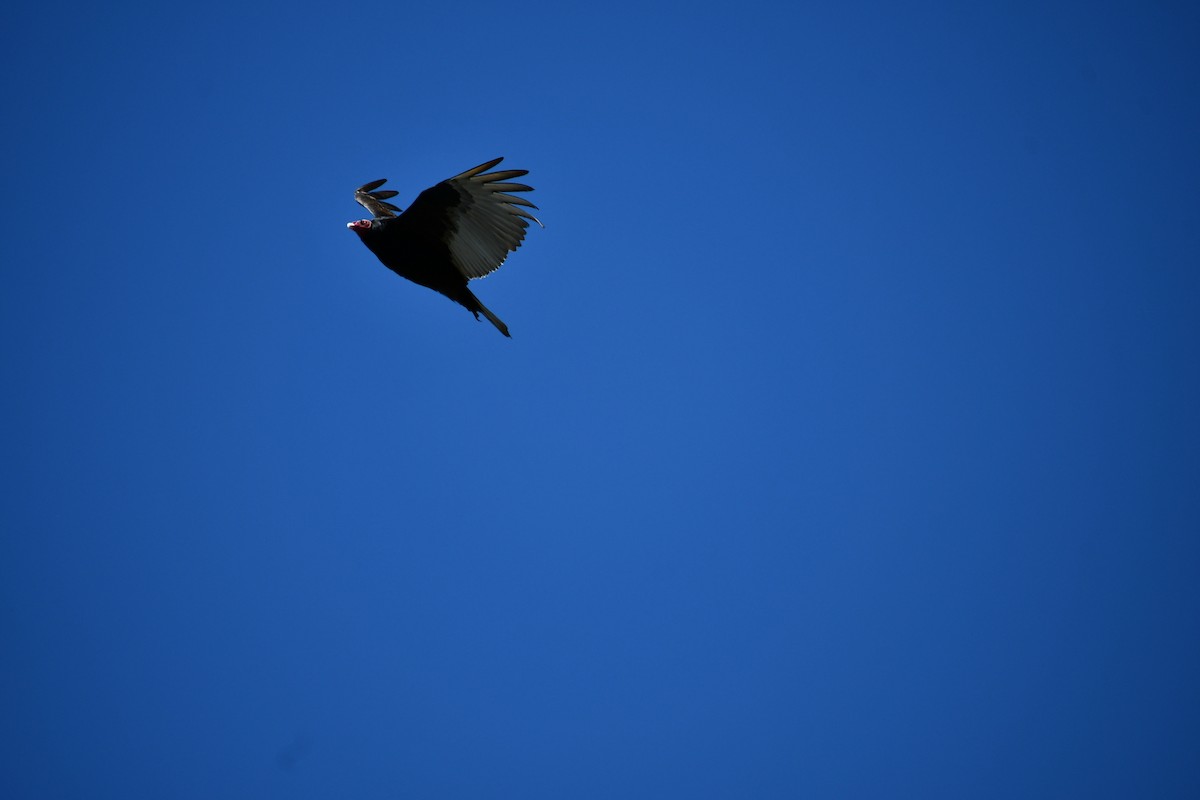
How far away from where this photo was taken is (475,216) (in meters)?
9.57

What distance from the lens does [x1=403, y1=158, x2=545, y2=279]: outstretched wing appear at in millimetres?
9289

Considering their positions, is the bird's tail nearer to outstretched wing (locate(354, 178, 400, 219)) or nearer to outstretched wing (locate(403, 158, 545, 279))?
outstretched wing (locate(403, 158, 545, 279))

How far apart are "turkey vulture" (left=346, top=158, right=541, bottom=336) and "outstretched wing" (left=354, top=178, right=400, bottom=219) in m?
1.96

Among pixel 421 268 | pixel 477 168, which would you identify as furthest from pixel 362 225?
pixel 477 168

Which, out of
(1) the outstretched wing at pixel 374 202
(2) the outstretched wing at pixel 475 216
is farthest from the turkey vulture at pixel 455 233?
(1) the outstretched wing at pixel 374 202

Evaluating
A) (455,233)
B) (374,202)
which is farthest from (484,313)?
(374,202)

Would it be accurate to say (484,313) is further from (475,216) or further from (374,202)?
(374,202)

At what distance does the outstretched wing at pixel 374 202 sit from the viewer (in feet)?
37.8

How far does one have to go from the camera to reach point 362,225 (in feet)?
31.3

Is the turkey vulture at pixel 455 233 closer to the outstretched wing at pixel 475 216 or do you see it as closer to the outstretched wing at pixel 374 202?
the outstretched wing at pixel 475 216

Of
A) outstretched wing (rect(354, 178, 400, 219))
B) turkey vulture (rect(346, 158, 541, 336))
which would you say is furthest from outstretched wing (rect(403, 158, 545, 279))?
outstretched wing (rect(354, 178, 400, 219))

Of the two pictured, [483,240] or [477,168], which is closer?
[477,168]

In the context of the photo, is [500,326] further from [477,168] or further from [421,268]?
[477,168]

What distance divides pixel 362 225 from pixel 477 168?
1.63 m
